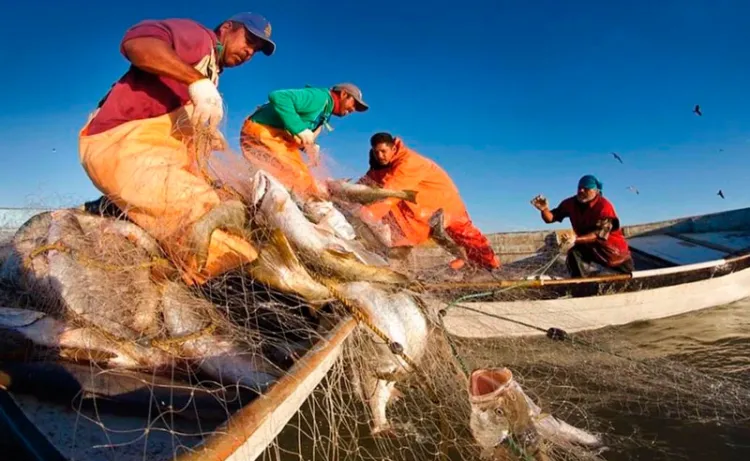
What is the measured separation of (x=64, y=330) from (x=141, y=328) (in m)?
0.35

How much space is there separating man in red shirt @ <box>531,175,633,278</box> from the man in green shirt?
427 centimetres

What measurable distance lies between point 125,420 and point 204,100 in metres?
2.12

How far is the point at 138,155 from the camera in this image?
3.15 m

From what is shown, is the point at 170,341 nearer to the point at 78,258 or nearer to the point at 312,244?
the point at 78,258

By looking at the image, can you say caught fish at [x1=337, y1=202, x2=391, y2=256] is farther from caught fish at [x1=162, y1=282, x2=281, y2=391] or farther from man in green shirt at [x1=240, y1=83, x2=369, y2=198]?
caught fish at [x1=162, y1=282, x2=281, y2=391]

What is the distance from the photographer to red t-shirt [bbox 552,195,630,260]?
8156mm

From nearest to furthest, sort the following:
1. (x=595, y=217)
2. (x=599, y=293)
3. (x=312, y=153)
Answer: (x=312, y=153)
(x=599, y=293)
(x=595, y=217)

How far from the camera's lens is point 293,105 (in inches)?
233

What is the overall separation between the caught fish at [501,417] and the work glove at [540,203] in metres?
6.68

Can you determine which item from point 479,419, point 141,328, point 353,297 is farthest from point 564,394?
point 141,328

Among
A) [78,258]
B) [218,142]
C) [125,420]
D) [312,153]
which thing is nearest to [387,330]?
[125,420]

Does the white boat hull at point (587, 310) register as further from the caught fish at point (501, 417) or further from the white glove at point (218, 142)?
the white glove at point (218, 142)

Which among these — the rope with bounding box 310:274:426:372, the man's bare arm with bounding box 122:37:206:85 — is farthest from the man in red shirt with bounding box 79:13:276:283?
the rope with bounding box 310:274:426:372

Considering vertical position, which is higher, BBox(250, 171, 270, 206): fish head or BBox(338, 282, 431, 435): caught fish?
BBox(250, 171, 270, 206): fish head
